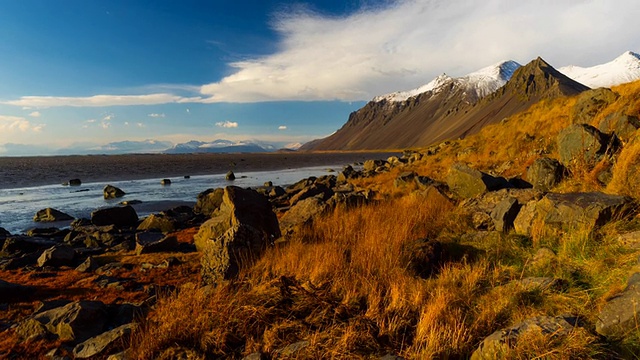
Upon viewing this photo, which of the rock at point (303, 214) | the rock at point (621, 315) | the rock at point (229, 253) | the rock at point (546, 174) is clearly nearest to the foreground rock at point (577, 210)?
the rock at point (621, 315)

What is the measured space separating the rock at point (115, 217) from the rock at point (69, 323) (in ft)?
43.8

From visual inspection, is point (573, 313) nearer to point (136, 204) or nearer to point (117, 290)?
point (117, 290)

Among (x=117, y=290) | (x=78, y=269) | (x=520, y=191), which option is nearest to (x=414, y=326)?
(x=520, y=191)

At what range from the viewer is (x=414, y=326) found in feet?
13.5

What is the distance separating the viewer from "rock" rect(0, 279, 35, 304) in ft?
24.7

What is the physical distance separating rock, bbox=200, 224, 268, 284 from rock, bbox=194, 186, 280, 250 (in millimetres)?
2439

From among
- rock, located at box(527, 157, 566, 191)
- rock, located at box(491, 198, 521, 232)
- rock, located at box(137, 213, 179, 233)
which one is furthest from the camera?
rock, located at box(137, 213, 179, 233)

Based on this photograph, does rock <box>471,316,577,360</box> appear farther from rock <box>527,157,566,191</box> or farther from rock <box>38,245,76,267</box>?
rock <box>38,245,76,267</box>

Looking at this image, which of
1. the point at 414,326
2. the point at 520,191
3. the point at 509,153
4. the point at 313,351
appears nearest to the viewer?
A: the point at 313,351

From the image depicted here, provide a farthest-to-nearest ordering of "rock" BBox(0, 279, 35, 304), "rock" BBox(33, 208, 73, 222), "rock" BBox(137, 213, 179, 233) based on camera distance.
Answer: "rock" BBox(33, 208, 73, 222) → "rock" BBox(137, 213, 179, 233) → "rock" BBox(0, 279, 35, 304)

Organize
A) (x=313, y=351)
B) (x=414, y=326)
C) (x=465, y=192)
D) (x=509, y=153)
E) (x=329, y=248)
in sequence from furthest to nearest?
(x=509, y=153) < (x=465, y=192) < (x=329, y=248) < (x=414, y=326) < (x=313, y=351)

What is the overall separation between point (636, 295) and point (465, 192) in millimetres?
7219

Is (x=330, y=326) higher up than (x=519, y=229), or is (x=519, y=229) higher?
(x=519, y=229)

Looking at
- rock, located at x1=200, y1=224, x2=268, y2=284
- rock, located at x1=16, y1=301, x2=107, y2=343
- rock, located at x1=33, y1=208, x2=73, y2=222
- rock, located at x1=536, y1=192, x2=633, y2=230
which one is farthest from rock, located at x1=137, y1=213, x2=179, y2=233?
rock, located at x1=536, y1=192, x2=633, y2=230
